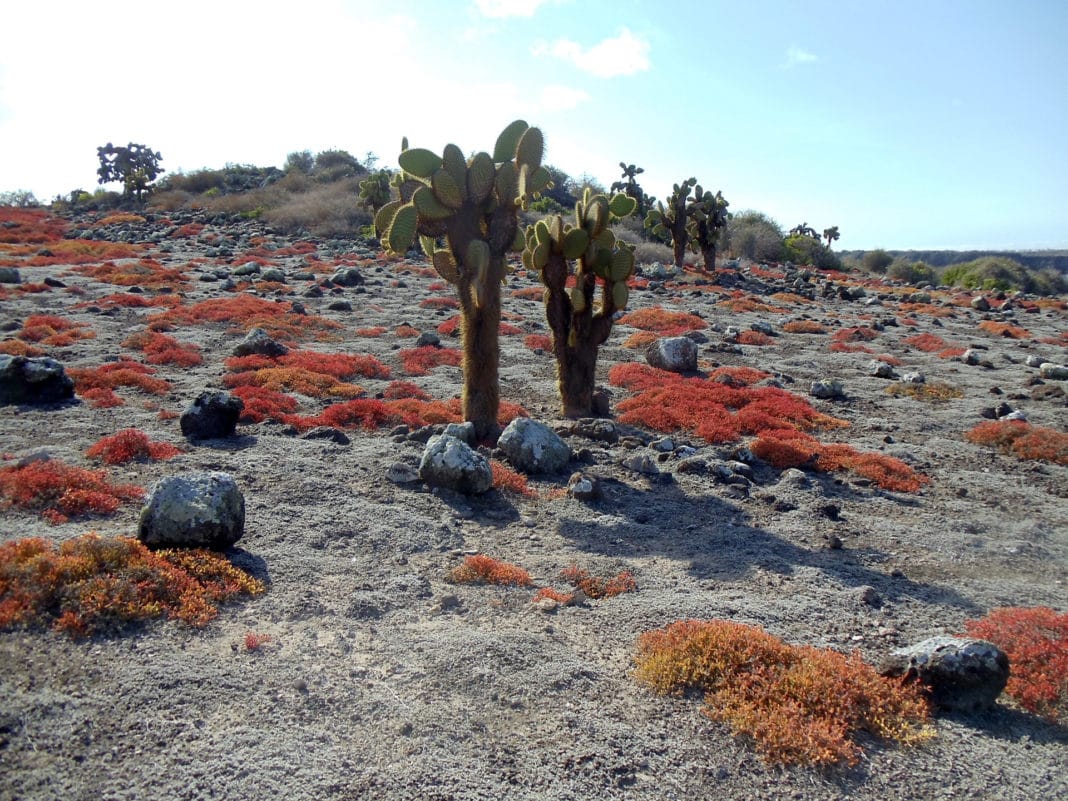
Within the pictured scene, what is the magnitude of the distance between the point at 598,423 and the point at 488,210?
3.97 metres

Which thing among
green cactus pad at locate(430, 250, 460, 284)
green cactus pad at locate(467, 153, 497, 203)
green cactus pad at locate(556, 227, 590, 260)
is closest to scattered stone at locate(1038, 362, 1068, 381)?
green cactus pad at locate(556, 227, 590, 260)

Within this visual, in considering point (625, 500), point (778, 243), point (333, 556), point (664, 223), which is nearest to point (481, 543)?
point (333, 556)

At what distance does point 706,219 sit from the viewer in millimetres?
40469

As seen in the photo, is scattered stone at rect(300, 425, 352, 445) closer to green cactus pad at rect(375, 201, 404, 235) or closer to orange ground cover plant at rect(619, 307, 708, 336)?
green cactus pad at rect(375, 201, 404, 235)

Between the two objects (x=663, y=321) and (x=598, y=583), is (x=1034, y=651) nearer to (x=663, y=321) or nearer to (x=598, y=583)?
(x=598, y=583)

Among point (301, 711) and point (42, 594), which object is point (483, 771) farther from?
point (42, 594)

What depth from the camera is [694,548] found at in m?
8.43

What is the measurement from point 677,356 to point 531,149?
7.90 metres

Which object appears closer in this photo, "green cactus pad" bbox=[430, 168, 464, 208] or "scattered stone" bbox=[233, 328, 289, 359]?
"green cactus pad" bbox=[430, 168, 464, 208]

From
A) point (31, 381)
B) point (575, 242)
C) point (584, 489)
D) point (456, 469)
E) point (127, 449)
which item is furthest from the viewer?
point (575, 242)

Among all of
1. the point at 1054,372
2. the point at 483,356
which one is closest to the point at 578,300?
the point at 483,356

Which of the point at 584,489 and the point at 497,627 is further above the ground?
the point at 584,489

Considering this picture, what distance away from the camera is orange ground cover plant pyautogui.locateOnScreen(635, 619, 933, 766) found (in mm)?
4844

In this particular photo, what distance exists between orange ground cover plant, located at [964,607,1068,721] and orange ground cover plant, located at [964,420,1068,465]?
6.35 m
